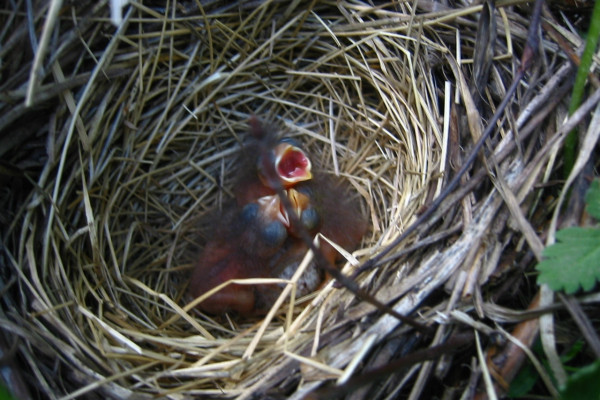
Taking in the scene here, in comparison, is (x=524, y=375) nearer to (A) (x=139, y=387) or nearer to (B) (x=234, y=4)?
(A) (x=139, y=387)

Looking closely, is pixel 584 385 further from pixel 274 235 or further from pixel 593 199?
pixel 274 235

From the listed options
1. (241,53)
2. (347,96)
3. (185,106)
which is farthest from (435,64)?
(185,106)

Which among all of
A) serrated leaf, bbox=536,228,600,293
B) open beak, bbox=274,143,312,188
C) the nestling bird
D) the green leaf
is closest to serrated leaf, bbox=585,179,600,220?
serrated leaf, bbox=536,228,600,293

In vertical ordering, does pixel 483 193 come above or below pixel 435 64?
below

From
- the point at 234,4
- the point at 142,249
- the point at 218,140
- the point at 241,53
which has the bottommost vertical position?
the point at 142,249

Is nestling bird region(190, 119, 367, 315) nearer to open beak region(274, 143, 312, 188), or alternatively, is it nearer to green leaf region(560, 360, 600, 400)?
open beak region(274, 143, 312, 188)

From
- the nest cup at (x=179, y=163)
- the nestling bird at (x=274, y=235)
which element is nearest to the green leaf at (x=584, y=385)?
the nest cup at (x=179, y=163)

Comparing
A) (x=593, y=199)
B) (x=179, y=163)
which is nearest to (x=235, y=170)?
(x=179, y=163)
